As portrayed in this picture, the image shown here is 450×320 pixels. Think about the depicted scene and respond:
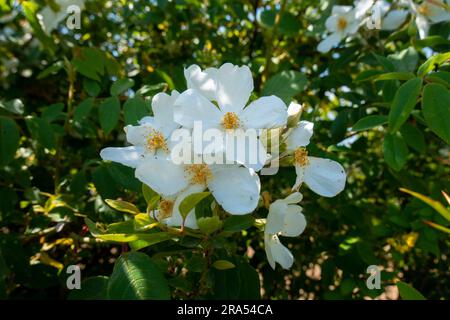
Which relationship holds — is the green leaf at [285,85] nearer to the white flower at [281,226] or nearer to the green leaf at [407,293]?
the white flower at [281,226]

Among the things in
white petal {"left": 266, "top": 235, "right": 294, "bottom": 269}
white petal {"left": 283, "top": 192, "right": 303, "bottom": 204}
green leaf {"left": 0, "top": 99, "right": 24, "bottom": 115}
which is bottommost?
white petal {"left": 266, "top": 235, "right": 294, "bottom": 269}

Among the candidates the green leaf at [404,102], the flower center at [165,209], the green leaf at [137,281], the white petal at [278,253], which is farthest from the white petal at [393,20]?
the green leaf at [137,281]

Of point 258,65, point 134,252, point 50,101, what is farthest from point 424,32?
point 50,101

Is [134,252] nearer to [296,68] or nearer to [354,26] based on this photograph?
[354,26]

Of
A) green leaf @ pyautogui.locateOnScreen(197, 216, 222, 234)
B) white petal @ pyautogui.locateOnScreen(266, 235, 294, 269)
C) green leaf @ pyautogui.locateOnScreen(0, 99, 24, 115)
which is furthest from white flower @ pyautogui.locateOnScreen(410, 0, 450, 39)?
green leaf @ pyautogui.locateOnScreen(0, 99, 24, 115)

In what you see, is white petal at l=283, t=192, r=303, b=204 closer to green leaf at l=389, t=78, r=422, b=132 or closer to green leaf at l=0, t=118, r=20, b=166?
green leaf at l=389, t=78, r=422, b=132

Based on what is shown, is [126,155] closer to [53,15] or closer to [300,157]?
[300,157]

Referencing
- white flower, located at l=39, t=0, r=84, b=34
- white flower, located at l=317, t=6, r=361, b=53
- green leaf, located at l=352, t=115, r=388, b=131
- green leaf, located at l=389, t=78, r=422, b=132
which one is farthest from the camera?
white flower, located at l=39, t=0, r=84, b=34
